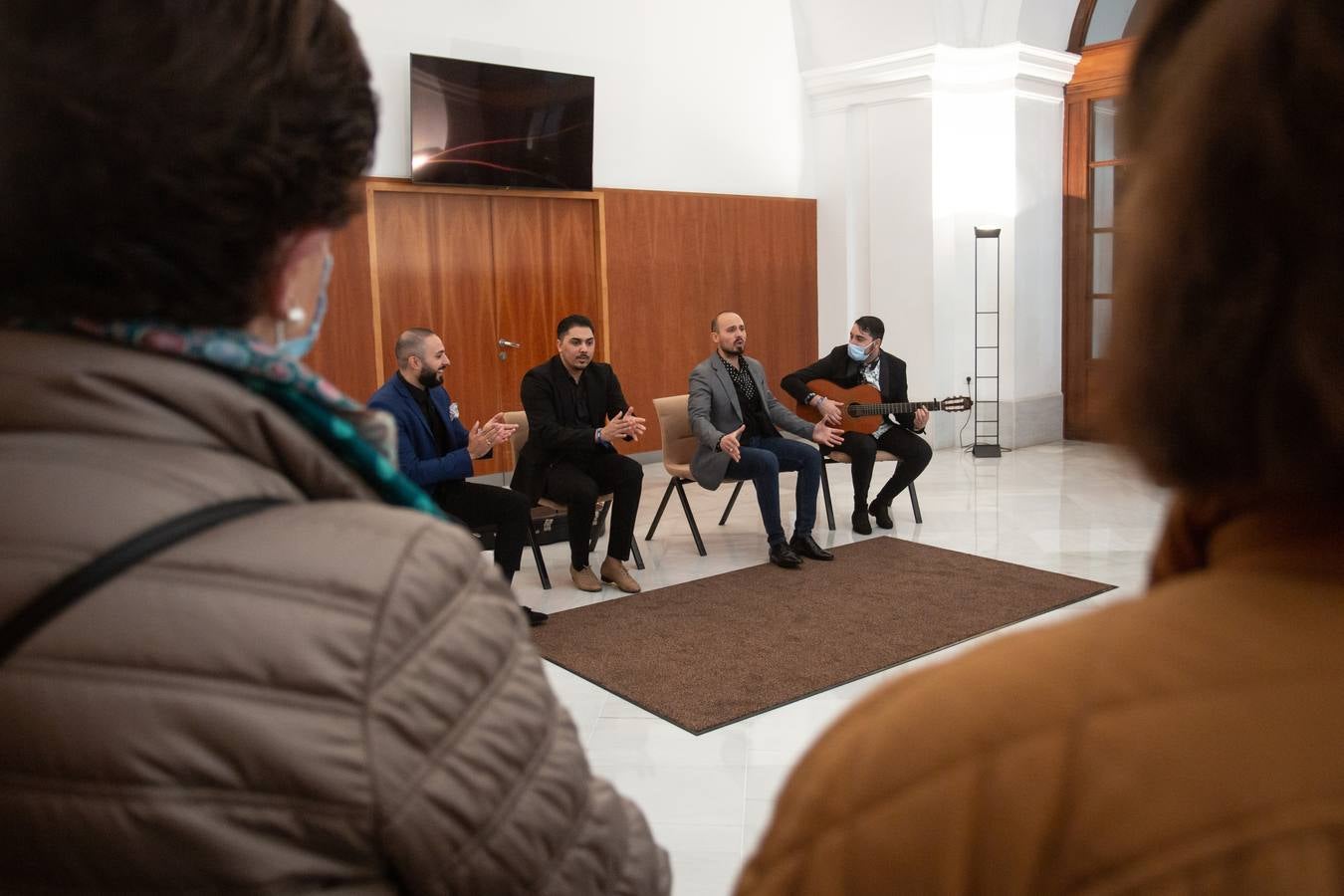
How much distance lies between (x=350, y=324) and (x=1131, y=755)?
6.89 m

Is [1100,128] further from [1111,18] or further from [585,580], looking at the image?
[585,580]

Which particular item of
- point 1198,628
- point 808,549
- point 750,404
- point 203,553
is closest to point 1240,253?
→ point 1198,628

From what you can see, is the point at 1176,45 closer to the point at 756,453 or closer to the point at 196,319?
the point at 196,319

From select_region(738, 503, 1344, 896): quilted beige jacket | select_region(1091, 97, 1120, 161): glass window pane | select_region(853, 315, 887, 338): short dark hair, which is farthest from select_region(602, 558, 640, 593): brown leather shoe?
select_region(1091, 97, 1120, 161): glass window pane

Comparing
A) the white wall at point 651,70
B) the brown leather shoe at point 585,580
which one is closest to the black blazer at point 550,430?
the brown leather shoe at point 585,580

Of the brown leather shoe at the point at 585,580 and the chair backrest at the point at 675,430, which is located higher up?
the chair backrest at the point at 675,430

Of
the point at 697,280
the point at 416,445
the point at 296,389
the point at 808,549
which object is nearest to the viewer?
the point at 296,389

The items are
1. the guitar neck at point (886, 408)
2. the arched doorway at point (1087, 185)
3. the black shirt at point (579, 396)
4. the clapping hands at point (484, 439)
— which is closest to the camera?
the clapping hands at point (484, 439)

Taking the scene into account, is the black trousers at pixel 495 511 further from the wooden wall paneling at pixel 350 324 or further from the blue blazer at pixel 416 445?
the wooden wall paneling at pixel 350 324

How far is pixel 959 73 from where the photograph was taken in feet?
29.6

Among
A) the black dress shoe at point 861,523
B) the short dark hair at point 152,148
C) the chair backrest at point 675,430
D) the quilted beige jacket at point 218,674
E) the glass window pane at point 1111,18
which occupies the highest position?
the glass window pane at point 1111,18

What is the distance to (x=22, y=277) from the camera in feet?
2.54

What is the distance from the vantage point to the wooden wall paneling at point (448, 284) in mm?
7172

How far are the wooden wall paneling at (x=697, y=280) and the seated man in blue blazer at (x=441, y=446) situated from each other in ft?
12.5
